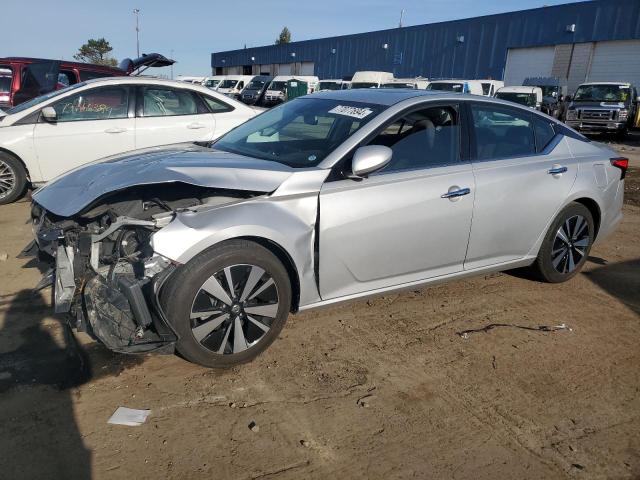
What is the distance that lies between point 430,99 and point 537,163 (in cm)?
111

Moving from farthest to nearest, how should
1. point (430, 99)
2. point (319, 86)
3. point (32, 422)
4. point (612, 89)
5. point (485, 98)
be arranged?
point (319, 86), point (612, 89), point (485, 98), point (430, 99), point (32, 422)

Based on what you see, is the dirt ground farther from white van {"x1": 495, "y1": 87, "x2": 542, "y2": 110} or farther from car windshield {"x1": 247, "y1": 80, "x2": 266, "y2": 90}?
car windshield {"x1": 247, "y1": 80, "x2": 266, "y2": 90}

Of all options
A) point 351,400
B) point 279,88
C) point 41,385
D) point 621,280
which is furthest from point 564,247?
point 279,88

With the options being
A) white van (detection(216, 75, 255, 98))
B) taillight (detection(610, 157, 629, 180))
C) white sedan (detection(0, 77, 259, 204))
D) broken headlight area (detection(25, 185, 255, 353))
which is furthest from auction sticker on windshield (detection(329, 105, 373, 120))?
white van (detection(216, 75, 255, 98))

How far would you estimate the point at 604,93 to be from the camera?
20391mm

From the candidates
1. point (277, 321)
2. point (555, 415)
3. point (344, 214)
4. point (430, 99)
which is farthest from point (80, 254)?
point (555, 415)

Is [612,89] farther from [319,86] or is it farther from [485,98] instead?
[485,98]

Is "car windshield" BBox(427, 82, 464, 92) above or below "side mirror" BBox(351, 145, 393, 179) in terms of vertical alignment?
above

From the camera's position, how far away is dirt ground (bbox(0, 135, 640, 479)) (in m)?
2.47

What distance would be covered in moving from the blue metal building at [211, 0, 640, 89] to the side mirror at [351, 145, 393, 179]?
29477 millimetres

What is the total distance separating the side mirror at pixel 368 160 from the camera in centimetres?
324

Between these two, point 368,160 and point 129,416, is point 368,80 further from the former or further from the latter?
point 129,416

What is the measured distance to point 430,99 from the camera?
3873mm

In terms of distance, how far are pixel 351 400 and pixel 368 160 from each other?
1430 millimetres
